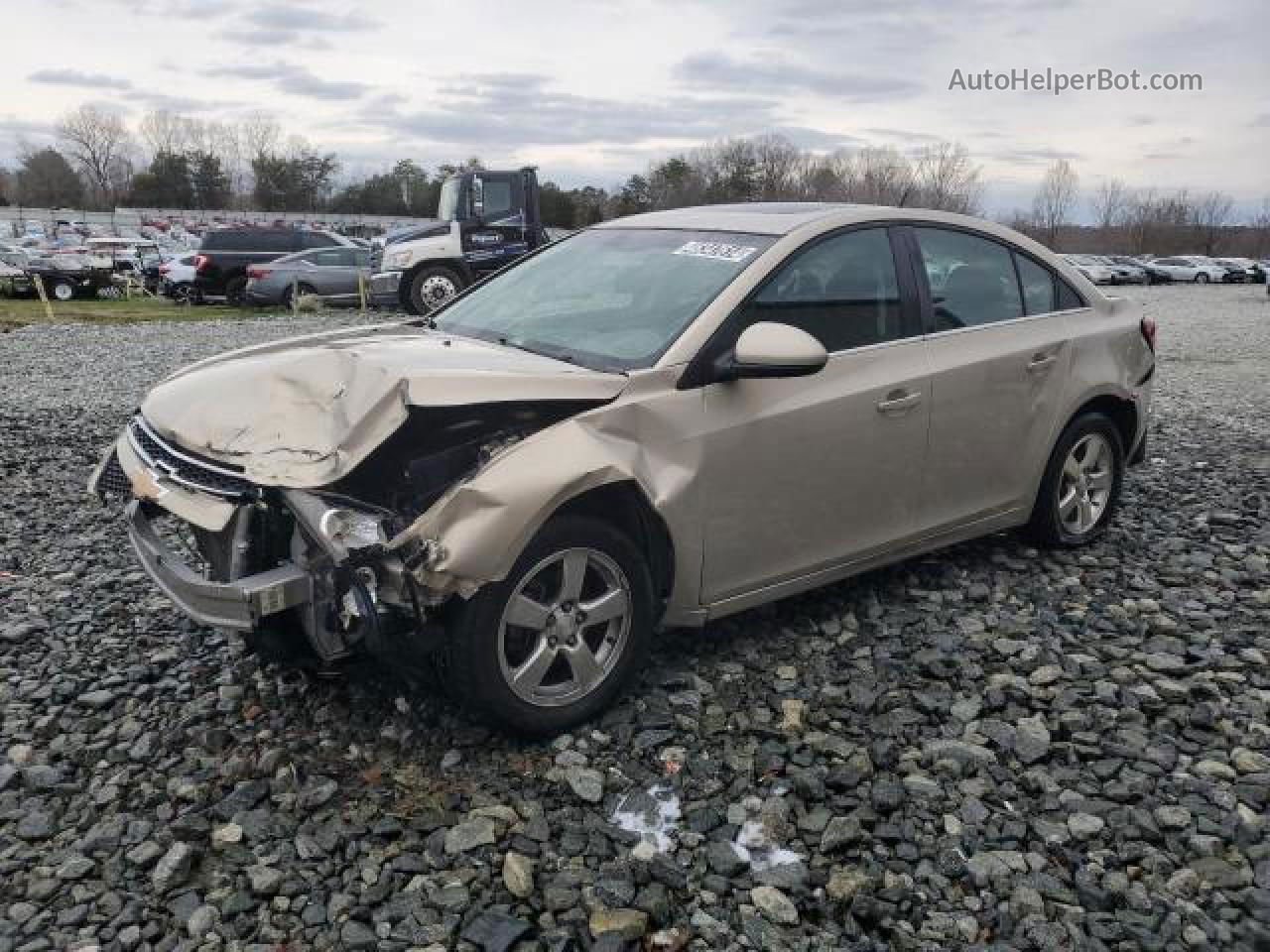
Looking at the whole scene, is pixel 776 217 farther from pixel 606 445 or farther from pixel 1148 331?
pixel 1148 331

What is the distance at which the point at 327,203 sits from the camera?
8294cm

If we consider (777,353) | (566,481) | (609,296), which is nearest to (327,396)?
(566,481)

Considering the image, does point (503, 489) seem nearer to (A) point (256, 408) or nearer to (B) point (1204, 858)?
(A) point (256, 408)

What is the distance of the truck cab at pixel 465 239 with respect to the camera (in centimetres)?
1859

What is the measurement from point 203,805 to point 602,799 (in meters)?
1.17

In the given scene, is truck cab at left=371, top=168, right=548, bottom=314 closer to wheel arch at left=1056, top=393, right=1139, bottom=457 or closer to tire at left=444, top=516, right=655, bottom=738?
wheel arch at left=1056, top=393, right=1139, bottom=457

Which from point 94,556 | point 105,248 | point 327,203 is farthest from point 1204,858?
point 327,203

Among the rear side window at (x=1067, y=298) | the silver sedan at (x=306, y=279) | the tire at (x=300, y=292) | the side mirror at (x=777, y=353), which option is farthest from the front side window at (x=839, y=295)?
the tire at (x=300, y=292)

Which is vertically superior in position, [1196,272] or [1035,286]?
[1196,272]

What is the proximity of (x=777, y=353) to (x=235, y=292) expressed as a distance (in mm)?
22705

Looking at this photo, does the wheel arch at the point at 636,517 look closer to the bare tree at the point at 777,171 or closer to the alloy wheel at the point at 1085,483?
the alloy wheel at the point at 1085,483

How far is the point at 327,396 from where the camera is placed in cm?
332

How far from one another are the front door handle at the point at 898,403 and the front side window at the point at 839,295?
224 mm

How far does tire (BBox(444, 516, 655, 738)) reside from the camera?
3.16 metres
